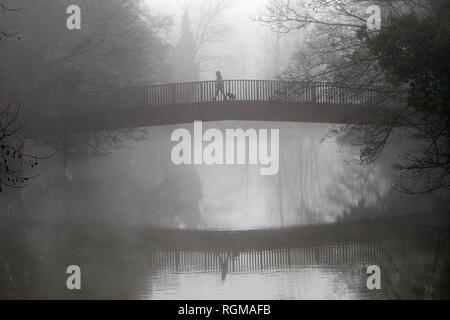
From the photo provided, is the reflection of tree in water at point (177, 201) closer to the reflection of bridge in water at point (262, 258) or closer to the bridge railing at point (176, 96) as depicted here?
the bridge railing at point (176, 96)

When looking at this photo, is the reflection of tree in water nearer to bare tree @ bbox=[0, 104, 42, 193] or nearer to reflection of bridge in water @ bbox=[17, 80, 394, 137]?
reflection of bridge in water @ bbox=[17, 80, 394, 137]

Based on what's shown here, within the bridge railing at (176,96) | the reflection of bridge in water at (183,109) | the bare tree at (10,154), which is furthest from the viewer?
the bridge railing at (176,96)

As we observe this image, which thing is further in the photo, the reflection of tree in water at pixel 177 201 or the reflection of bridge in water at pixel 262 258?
the reflection of tree in water at pixel 177 201

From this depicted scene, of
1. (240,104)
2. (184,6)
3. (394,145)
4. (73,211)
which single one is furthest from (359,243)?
(184,6)

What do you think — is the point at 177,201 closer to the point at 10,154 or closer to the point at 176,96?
the point at 10,154

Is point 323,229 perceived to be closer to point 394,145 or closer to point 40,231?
point 40,231

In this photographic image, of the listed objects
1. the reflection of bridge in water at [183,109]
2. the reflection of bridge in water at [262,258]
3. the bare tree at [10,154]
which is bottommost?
the reflection of bridge in water at [262,258]

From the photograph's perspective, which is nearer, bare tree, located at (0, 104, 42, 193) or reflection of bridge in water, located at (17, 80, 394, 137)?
bare tree, located at (0, 104, 42, 193)

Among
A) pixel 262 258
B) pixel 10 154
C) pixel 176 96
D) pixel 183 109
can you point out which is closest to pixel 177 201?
pixel 183 109

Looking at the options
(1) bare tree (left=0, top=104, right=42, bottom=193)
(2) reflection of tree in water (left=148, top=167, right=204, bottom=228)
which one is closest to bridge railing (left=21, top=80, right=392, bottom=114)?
(1) bare tree (left=0, top=104, right=42, bottom=193)

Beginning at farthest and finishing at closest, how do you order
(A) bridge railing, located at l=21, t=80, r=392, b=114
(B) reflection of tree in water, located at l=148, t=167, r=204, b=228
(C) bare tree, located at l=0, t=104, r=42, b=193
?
(A) bridge railing, located at l=21, t=80, r=392, b=114 → (B) reflection of tree in water, located at l=148, t=167, r=204, b=228 → (C) bare tree, located at l=0, t=104, r=42, b=193

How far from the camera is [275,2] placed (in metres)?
19.8

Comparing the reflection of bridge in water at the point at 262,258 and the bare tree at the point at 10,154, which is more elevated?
the bare tree at the point at 10,154

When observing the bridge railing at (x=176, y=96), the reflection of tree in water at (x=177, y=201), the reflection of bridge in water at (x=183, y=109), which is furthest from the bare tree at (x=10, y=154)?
the reflection of tree in water at (x=177, y=201)
